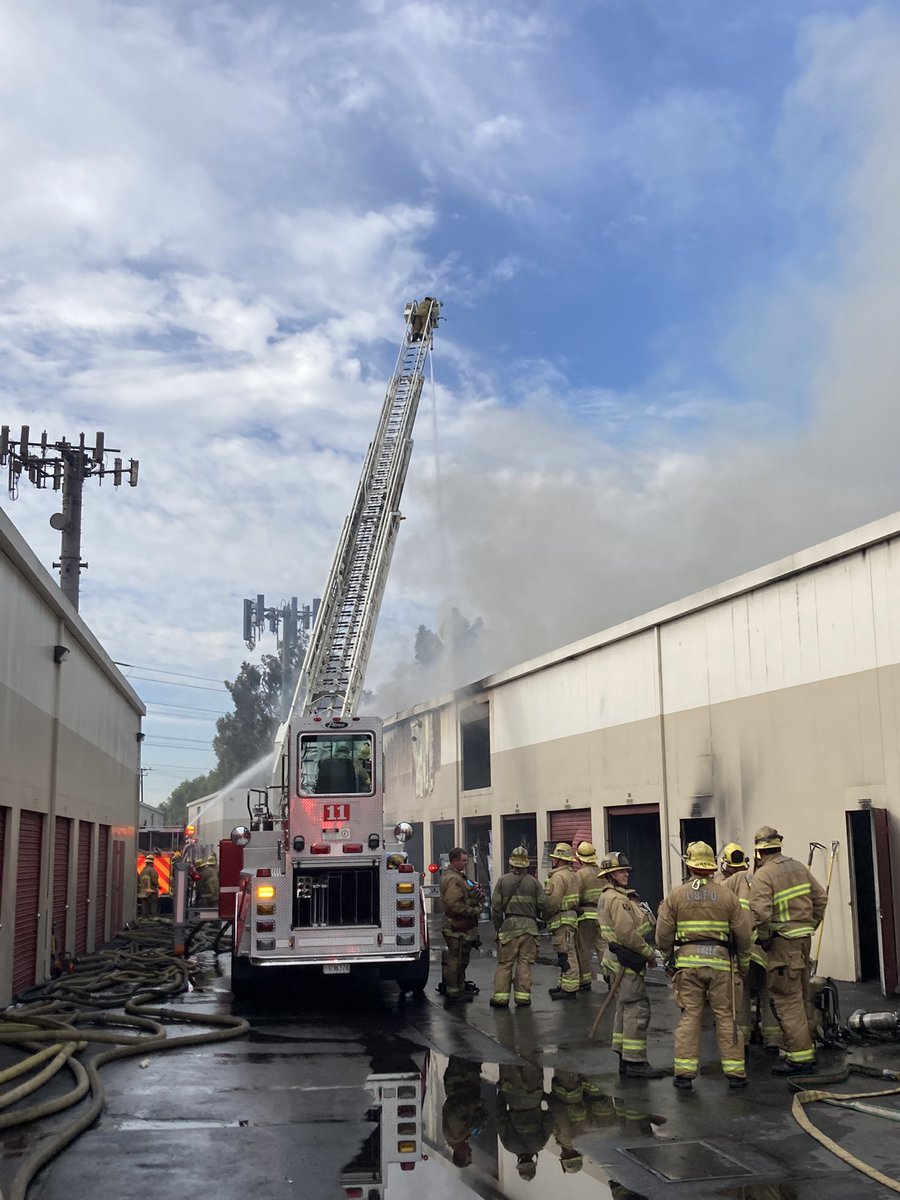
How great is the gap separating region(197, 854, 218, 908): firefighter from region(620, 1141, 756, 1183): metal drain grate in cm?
1438

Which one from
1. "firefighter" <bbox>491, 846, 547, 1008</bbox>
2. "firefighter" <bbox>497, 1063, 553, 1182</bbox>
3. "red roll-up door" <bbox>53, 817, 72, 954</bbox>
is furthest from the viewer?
"red roll-up door" <bbox>53, 817, 72, 954</bbox>

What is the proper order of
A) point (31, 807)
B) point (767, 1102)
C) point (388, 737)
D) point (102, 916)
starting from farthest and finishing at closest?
point (388, 737)
point (102, 916)
point (31, 807)
point (767, 1102)

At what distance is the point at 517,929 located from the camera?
439 inches

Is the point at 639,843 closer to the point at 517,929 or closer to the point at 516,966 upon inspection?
the point at 516,966

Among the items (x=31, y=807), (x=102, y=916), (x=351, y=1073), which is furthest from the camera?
(x=102, y=916)

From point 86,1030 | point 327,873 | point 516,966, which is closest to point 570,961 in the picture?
point 516,966

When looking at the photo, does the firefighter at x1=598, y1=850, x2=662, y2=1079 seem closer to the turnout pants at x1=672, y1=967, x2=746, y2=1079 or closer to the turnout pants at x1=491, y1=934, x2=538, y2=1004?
the turnout pants at x1=672, y1=967, x2=746, y2=1079

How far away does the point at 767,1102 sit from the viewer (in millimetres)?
7082

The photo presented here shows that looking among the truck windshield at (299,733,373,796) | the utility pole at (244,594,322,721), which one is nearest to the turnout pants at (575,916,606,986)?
the truck windshield at (299,733,373,796)

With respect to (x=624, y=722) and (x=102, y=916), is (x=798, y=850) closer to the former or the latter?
(x=624, y=722)

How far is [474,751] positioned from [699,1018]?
67.0 feet

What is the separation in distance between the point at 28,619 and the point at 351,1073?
7.45 meters

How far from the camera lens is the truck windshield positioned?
41.7 ft

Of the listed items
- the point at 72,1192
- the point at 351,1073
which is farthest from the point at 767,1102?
the point at 72,1192
